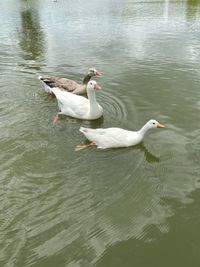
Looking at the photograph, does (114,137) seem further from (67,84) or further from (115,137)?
(67,84)

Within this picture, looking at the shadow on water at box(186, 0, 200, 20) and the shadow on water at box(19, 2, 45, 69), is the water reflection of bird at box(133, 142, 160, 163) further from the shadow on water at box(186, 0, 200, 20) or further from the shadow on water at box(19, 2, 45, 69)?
the shadow on water at box(186, 0, 200, 20)

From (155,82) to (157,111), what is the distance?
99.0 inches

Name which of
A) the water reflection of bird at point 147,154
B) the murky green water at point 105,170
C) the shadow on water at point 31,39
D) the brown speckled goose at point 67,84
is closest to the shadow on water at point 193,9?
the shadow on water at point 31,39

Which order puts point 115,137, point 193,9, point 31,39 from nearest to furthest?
1. point 115,137
2. point 31,39
3. point 193,9

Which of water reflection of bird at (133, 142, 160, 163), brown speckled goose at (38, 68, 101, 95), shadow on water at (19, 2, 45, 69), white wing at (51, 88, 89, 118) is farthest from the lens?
shadow on water at (19, 2, 45, 69)

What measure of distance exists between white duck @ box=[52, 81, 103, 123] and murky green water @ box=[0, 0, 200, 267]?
21 cm

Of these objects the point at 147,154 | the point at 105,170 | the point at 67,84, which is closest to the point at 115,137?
the point at 147,154

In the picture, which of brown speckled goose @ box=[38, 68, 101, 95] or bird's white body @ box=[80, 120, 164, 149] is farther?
brown speckled goose @ box=[38, 68, 101, 95]

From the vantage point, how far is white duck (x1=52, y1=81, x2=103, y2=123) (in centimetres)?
998

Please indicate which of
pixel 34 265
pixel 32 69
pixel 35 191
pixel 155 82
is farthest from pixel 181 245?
pixel 32 69

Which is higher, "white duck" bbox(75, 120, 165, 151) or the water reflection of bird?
"white duck" bbox(75, 120, 165, 151)

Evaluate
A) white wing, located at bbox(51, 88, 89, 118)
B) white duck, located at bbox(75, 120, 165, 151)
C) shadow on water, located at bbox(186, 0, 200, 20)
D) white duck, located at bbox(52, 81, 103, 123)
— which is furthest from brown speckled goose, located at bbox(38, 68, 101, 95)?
shadow on water, located at bbox(186, 0, 200, 20)

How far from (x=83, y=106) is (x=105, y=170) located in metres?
3.05

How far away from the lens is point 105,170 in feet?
24.7
